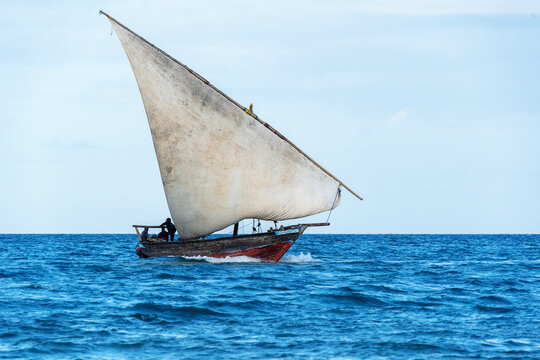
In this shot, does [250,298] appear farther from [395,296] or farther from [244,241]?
[244,241]

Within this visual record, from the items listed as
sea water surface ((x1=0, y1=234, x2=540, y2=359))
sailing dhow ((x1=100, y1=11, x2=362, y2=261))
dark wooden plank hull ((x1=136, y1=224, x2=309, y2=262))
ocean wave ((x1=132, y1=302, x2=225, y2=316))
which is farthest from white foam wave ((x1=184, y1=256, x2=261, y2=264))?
ocean wave ((x1=132, y1=302, x2=225, y2=316))

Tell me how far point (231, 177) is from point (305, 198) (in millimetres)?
3469

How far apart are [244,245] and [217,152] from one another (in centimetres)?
476

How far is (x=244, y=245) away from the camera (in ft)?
102

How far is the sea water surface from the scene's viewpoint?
1280 cm

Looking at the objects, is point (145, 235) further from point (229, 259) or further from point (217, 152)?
point (217, 152)

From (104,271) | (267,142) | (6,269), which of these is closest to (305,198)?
(267,142)

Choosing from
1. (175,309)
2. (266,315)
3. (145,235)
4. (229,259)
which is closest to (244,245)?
(229,259)

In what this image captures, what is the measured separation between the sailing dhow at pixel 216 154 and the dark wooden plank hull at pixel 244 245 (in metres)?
1.03

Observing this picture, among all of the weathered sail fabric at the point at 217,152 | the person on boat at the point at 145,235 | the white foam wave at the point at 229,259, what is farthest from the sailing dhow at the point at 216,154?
the person on boat at the point at 145,235

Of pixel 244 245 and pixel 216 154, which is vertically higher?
pixel 216 154

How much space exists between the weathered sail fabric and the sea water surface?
171 inches

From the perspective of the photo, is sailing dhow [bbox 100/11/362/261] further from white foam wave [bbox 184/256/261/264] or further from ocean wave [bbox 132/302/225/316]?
ocean wave [bbox 132/302/225/316]

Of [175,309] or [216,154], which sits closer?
[175,309]
